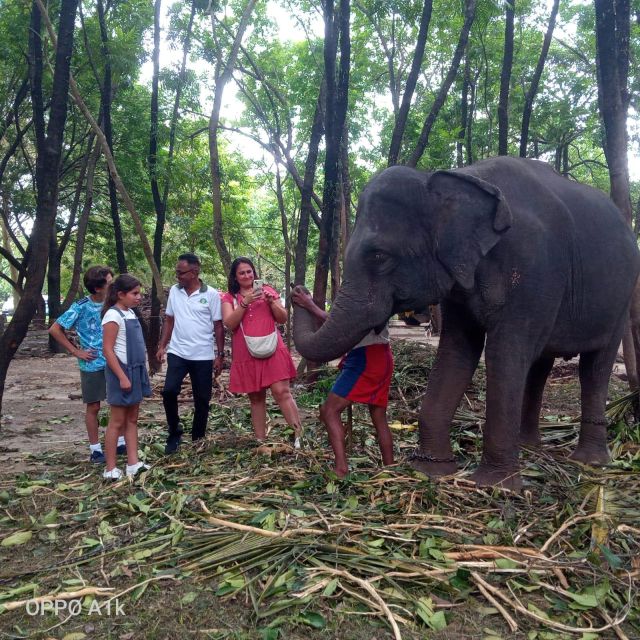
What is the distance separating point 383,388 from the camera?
15.7 feet

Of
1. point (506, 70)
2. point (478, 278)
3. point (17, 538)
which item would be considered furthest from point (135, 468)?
point (506, 70)

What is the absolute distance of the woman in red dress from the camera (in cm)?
570

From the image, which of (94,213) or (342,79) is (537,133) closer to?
(342,79)

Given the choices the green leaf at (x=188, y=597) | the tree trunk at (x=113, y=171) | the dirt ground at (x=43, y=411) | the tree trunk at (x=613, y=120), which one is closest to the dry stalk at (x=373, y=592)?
the green leaf at (x=188, y=597)

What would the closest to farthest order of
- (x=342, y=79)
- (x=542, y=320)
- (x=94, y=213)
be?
1. (x=542, y=320)
2. (x=342, y=79)
3. (x=94, y=213)

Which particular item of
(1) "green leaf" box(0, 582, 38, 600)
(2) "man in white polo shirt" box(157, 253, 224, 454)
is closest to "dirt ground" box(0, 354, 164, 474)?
(2) "man in white polo shirt" box(157, 253, 224, 454)

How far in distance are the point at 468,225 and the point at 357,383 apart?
1336 mm

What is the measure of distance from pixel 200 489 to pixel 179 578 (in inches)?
48.9

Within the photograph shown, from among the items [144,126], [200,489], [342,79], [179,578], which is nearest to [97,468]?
[200,489]

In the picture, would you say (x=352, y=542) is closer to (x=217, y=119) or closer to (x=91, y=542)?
(x=91, y=542)

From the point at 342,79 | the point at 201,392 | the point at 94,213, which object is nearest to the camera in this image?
the point at 201,392

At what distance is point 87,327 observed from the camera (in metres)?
5.83

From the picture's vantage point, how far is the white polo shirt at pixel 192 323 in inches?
229

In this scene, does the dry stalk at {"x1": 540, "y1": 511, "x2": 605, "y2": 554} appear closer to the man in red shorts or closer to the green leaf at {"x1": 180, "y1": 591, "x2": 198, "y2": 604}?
the man in red shorts
